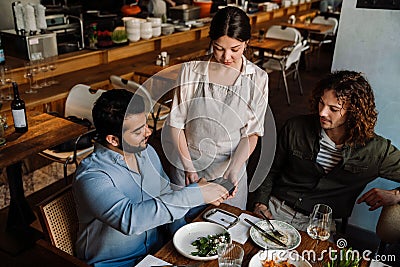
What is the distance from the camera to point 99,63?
162 inches

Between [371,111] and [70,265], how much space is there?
4.33ft

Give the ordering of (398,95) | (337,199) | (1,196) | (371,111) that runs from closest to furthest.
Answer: (371,111) → (337,199) → (398,95) → (1,196)

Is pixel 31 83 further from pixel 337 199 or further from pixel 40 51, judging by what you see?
pixel 337 199

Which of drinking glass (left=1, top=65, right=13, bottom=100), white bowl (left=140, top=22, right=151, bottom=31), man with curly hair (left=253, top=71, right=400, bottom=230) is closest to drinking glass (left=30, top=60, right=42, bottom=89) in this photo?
drinking glass (left=1, top=65, right=13, bottom=100)

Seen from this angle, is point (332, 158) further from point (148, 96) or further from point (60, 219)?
point (148, 96)

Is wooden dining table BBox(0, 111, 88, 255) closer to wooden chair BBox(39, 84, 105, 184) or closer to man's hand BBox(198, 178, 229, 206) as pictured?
wooden chair BBox(39, 84, 105, 184)

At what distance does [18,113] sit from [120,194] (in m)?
1.23

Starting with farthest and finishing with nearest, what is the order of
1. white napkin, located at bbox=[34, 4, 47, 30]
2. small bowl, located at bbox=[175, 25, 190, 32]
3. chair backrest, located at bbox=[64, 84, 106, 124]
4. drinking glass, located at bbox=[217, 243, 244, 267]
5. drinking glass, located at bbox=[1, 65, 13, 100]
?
small bowl, located at bbox=[175, 25, 190, 32], white napkin, located at bbox=[34, 4, 47, 30], drinking glass, located at bbox=[1, 65, 13, 100], chair backrest, located at bbox=[64, 84, 106, 124], drinking glass, located at bbox=[217, 243, 244, 267]

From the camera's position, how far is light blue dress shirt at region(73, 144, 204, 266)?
126 cm

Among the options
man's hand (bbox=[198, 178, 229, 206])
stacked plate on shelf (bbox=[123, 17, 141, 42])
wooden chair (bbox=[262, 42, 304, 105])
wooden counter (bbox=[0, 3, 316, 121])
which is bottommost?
wooden chair (bbox=[262, 42, 304, 105])

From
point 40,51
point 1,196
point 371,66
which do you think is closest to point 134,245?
point 371,66

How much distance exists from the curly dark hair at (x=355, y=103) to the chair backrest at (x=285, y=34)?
147 inches

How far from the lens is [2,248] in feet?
7.84

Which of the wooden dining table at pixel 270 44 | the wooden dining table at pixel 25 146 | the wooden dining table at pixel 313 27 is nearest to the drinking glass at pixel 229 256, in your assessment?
the wooden dining table at pixel 25 146
